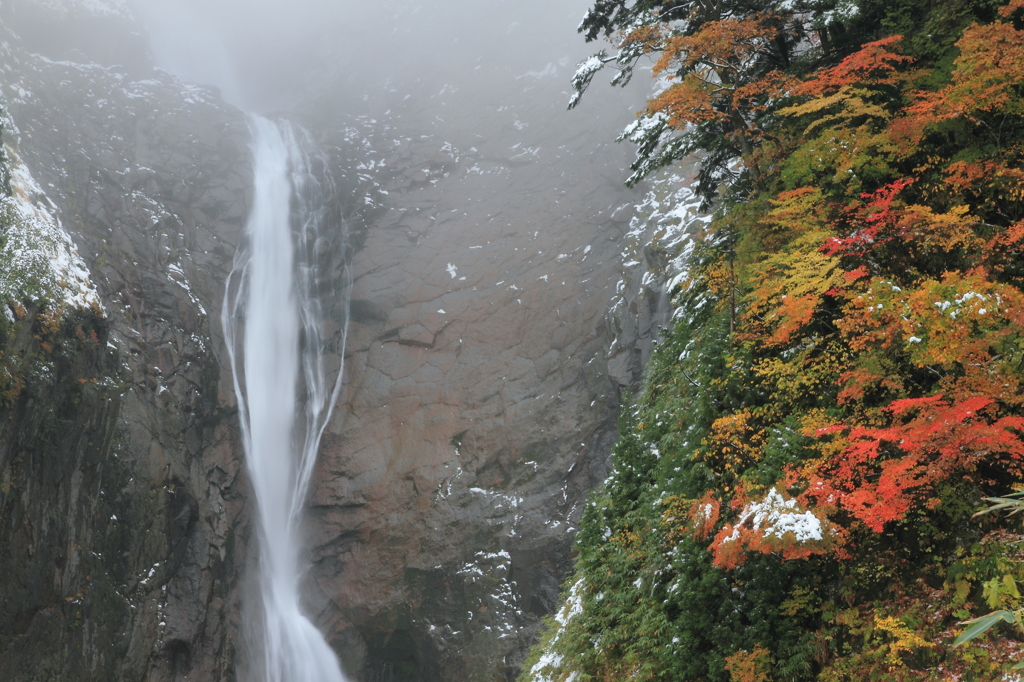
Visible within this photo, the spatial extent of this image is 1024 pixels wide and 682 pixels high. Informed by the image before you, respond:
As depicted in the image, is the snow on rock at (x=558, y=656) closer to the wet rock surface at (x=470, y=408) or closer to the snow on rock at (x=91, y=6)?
the wet rock surface at (x=470, y=408)

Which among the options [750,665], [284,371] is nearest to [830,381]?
[750,665]

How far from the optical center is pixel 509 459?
638 inches

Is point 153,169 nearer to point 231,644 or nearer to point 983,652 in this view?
point 231,644

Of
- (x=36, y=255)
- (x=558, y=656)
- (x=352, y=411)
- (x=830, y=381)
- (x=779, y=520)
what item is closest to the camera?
(x=779, y=520)

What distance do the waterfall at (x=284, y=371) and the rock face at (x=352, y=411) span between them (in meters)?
0.49

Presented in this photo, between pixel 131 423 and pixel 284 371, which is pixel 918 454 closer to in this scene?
pixel 131 423

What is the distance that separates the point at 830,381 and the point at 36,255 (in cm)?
1494

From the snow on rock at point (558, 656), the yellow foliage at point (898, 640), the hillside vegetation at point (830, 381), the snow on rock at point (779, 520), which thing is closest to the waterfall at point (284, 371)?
the snow on rock at point (558, 656)

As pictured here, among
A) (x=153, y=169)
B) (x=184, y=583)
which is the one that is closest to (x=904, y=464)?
(x=184, y=583)

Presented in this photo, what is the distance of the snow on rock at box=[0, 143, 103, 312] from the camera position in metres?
12.3

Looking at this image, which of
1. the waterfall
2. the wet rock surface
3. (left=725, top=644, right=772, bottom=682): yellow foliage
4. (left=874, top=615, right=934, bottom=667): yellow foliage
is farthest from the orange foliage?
the waterfall

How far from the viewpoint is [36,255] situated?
1313cm

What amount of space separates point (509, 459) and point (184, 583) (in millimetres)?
8070

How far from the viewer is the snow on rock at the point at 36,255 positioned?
12328 mm
